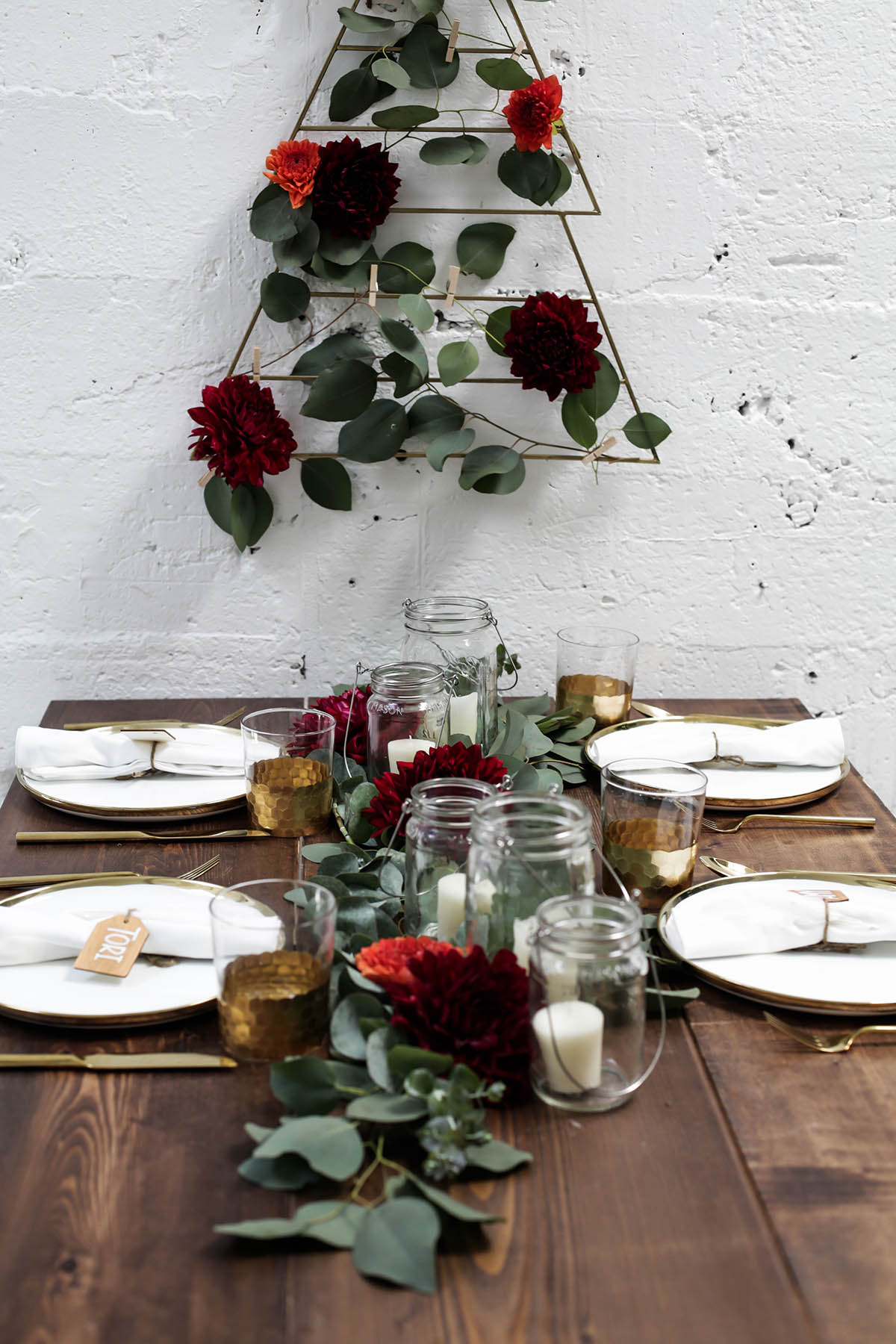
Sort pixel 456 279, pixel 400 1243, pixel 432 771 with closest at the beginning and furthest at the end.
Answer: pixel 400 1243, pixel 432 771, pixel 456 279

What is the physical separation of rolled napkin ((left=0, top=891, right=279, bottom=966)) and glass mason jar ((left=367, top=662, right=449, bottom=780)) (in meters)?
0.27

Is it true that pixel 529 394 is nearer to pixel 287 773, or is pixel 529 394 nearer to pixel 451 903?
pixel 287 773

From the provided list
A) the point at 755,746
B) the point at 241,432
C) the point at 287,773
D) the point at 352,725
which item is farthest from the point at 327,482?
the point at 755,746

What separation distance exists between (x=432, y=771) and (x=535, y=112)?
0.85 meters

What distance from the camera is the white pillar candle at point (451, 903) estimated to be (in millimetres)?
812

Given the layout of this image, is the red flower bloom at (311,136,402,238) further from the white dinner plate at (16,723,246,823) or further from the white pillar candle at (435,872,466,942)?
the white pillar candle at (435,872,466,942)

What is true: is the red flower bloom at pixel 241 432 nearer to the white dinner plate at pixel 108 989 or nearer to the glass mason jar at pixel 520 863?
the white dinner plate at pixel 108 989

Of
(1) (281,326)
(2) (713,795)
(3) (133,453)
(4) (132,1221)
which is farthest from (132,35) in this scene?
(4) (132,1221)

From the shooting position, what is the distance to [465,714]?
115cm

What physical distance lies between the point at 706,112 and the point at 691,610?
0.64 meters

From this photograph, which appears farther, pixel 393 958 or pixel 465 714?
pixel 465 714

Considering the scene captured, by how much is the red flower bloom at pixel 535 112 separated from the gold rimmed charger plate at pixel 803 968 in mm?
918

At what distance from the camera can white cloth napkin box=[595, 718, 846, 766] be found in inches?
48.9

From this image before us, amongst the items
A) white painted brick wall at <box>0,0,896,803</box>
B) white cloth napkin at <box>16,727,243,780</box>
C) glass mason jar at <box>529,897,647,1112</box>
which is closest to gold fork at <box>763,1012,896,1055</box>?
glass mason jar at <box>529,897,647,1112</box>
